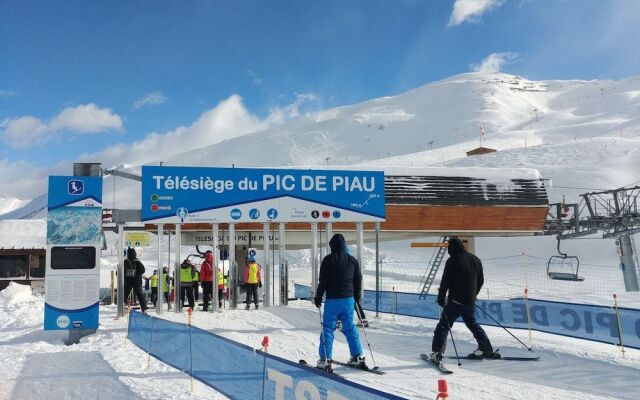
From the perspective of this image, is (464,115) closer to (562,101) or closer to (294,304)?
(562,101)

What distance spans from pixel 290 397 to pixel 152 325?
4226mm

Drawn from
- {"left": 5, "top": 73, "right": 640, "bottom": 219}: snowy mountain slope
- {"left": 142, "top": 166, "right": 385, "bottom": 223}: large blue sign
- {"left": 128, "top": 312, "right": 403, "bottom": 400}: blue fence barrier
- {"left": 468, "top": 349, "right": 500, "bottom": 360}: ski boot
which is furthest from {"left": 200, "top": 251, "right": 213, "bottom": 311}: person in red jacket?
{"left": 5, "top": 73, "right": 640, "bottom": 219}: snowy mountain slope

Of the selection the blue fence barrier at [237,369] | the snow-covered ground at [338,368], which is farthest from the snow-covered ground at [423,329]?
the blue fence barrier at [237,369]

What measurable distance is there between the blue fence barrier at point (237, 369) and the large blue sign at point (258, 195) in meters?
4.52

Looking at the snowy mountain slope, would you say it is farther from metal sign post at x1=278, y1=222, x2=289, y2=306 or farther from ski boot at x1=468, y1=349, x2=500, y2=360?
ski boot at x1=468, y1=349, x2=500, y2=360

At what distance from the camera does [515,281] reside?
3322 centimetres

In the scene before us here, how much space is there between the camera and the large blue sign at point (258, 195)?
12.4 meters

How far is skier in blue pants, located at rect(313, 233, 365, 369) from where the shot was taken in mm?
6883

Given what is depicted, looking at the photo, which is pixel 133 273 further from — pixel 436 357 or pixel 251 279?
pixel 436 357

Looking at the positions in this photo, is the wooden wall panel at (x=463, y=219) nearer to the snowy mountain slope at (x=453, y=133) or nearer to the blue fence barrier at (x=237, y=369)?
the blue fence barrier at (x=237, y=369)

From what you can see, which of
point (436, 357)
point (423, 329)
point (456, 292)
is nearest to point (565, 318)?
point (423, 329)

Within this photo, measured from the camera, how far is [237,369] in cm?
540

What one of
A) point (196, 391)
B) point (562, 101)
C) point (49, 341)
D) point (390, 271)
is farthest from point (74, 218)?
point (562, 101)

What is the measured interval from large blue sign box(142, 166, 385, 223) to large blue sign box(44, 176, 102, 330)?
2.10m
